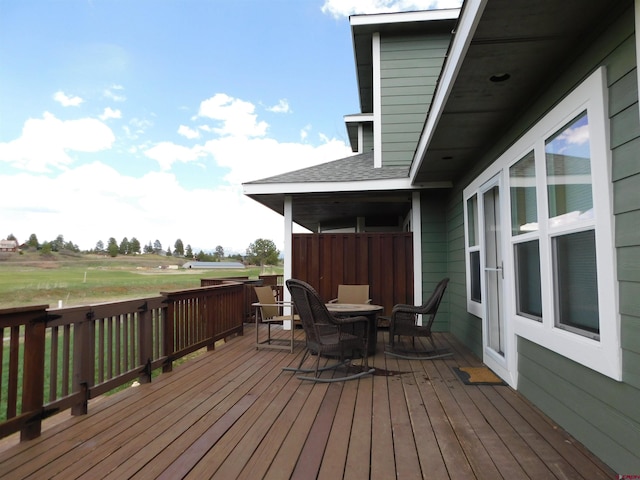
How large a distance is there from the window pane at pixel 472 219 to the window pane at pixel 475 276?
15 cm

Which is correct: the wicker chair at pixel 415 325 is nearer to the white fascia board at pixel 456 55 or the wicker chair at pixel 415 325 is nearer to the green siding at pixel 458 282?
the green siding at pixel 458 282

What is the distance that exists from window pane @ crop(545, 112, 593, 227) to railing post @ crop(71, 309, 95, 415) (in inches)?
133

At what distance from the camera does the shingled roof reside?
5.89 meters

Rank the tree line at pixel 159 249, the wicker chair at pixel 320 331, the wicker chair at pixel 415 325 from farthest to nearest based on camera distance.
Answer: the tree line at pixel 159 249 → the wicker chair at pixel 415 325 → the wicker chair at pixel 320 331

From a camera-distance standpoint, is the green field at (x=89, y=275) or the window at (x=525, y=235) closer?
the window at (x=525, y=235)

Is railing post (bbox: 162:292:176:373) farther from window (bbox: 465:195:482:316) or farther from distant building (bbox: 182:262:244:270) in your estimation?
distant building (bbox: 182:262:244:270)

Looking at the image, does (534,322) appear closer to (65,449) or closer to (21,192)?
(65,449)

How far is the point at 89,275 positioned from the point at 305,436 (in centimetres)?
4963

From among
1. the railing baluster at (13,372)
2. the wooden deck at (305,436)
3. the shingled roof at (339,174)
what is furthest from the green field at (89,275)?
the railing baluster at (13,372)

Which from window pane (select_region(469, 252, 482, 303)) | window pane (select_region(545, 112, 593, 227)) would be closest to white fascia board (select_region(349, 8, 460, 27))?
window pane (select_region(469, 252, 482, 303))

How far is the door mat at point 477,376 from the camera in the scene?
3312 millimetres

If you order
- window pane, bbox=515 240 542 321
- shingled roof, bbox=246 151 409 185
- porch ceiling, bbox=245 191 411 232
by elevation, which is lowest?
window pane, bbox=515 240 542 321

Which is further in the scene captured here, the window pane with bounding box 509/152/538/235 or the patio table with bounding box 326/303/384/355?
the patio table with bounding box 326/303/384/355

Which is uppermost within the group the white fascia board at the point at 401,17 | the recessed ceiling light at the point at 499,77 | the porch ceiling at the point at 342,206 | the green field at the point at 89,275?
the white fascia board at the point at 401,17
